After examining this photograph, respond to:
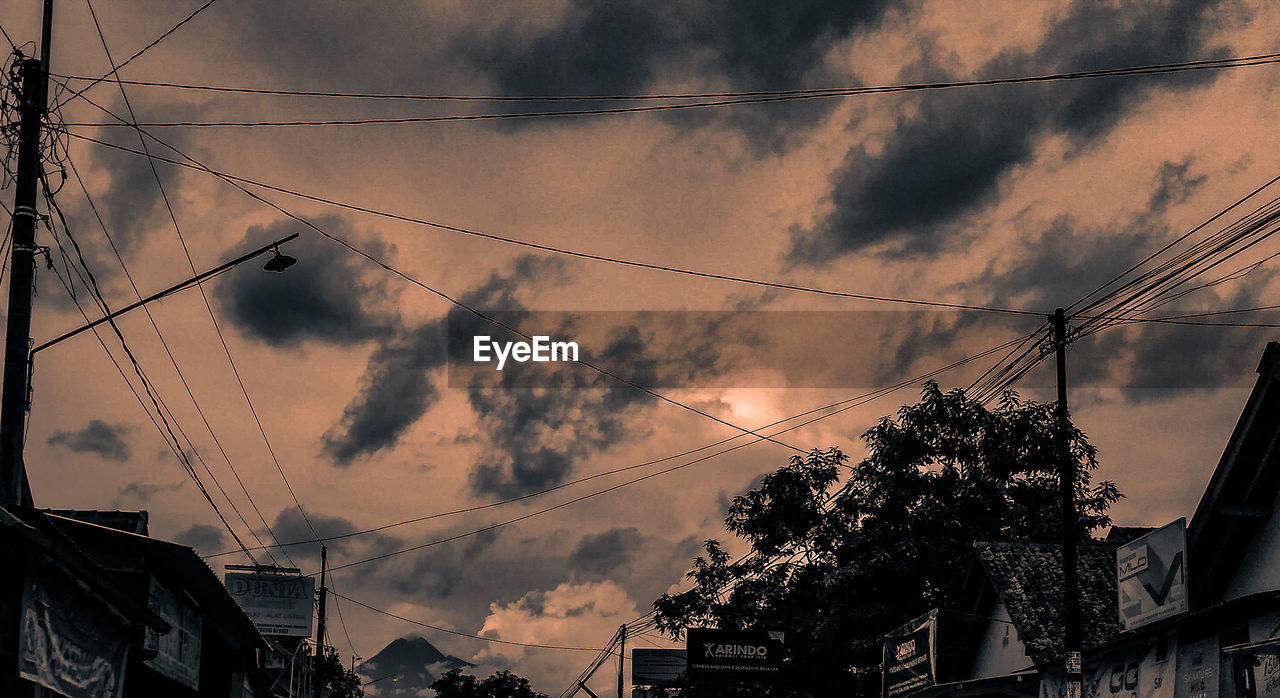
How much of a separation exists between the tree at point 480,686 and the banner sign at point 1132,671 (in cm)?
10685

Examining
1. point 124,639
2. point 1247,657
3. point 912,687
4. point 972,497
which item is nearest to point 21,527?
point 124,639

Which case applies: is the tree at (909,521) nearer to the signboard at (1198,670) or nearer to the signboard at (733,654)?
the signboard at (733,654)

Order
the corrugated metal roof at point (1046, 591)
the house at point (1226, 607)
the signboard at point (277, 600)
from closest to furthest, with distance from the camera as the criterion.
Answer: the house at point (1226, 607) < the corrugated metal roof at point (1046, 591) < the signboard at point (277, 600)

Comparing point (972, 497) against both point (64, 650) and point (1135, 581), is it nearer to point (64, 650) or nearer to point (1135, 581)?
point (1135, 581)

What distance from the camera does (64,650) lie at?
1244 centimetres

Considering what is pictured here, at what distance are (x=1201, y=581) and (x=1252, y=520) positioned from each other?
1.36 metres

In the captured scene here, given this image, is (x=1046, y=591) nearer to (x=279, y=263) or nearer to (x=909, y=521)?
(x=909, y=521)

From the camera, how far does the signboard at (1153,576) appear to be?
708 inches

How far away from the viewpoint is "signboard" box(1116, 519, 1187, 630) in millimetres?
17984

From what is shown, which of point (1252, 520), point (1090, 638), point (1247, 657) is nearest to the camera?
point (1247, 657)

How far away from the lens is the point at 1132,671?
63.7 feet

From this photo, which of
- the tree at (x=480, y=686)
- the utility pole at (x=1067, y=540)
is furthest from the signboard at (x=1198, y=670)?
the tree at (x=480, y=686)

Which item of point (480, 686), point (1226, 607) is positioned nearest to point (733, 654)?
point (1226, 607)

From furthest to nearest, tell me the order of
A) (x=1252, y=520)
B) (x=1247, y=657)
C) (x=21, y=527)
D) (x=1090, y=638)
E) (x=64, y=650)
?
1. (x=1090, y=638)
2. (x=1252, y=520)
3. (x=1247, y=657)
4. (x=64, y=650)
5. (x=21, y=527)
